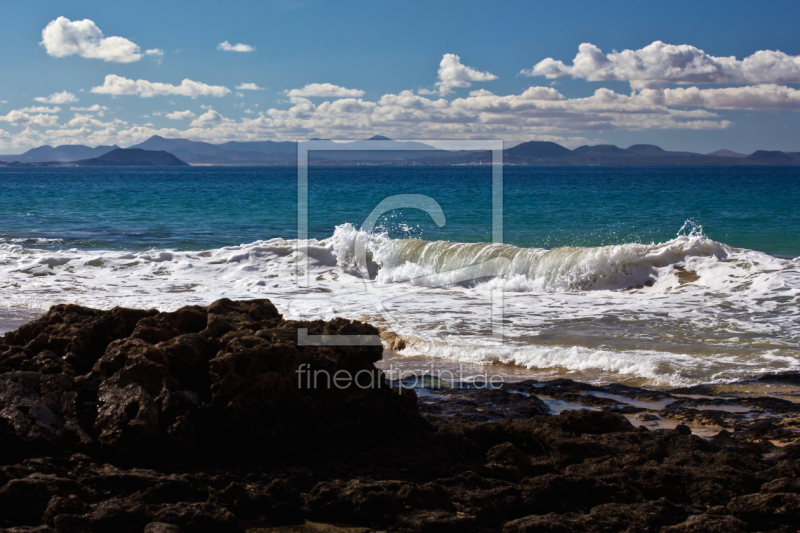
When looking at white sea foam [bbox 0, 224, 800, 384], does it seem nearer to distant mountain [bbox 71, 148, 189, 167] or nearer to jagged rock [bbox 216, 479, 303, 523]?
jagged rock [bbox 216, 479, 303, 523]

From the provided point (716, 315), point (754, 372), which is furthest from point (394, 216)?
point (754, 372)

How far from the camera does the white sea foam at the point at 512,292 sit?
305 inches

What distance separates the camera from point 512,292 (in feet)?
41.0

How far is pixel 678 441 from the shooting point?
4523mm

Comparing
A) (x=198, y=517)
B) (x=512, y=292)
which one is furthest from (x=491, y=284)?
(x=198, y=517)

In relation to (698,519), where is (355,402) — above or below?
above

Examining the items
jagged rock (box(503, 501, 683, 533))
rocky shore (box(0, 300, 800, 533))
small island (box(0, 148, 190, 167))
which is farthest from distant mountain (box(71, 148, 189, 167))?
jagged rock (box(503, 501, 683, 533))

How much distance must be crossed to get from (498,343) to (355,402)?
412 centimetres

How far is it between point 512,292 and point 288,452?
29.8 ft

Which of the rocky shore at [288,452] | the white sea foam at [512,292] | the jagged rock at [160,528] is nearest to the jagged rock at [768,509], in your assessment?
the rocky shore at [288,452]

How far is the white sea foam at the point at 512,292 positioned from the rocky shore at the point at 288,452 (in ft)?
9.25

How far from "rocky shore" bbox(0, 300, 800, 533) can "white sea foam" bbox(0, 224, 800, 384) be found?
2.82 m

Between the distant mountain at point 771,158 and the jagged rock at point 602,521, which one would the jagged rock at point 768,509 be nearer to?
the jagged rock at point 602,521

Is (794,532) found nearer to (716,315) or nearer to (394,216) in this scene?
(716,315)
